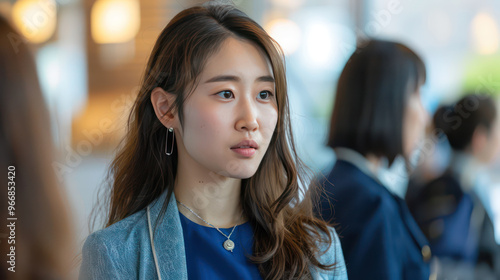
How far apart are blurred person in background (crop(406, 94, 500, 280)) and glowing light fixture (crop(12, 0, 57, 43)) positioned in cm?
112

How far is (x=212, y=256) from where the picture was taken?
78 cm

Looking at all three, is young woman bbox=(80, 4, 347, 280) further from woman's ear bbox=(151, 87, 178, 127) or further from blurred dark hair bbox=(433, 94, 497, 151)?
blurred dark hair bbox=(433, 94, 497, 151)

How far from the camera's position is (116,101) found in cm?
123

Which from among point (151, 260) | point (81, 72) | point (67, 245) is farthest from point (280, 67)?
point (81, 72)

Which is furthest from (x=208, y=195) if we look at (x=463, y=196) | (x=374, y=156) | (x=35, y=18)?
(x=463, y=196)

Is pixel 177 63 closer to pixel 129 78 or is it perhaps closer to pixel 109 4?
pixel 129 78

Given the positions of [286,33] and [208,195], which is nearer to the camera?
[208,195]

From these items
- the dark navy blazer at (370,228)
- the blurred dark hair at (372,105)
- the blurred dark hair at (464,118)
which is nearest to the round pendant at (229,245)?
the dark navy blazer at (370,228)

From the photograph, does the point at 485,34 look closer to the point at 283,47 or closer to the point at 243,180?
the point at 283,47

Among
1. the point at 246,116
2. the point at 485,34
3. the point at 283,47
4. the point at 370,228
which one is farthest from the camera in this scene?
the point at 485,34

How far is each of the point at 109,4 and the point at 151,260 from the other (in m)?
0.79

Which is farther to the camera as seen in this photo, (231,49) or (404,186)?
(404,186)

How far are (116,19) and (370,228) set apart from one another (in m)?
0.82

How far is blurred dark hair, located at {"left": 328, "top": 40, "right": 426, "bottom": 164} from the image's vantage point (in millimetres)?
1159
